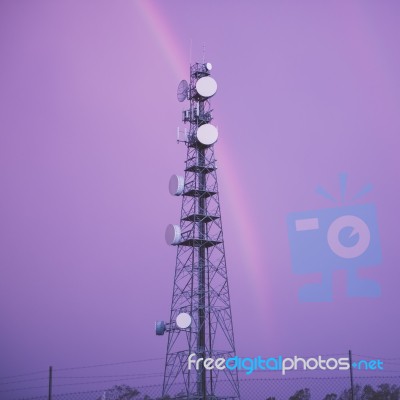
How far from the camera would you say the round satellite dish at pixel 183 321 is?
32.0 metres

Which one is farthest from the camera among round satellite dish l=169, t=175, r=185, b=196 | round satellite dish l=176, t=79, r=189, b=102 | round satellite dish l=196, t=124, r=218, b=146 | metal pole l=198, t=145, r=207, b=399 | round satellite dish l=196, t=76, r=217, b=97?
round satellite dish l=176, t=79, r=189, b=102

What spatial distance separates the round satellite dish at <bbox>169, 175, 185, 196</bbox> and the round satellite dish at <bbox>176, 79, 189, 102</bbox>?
5.57 meters

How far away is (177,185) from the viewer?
34875 mm

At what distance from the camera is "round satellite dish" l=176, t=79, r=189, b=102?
123 feet

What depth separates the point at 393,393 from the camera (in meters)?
36.2

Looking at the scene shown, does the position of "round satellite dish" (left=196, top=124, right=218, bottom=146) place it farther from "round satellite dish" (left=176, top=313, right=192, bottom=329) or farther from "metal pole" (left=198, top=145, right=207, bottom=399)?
"round satellite dish" (left=176, top=313, right=192, bottom=329)

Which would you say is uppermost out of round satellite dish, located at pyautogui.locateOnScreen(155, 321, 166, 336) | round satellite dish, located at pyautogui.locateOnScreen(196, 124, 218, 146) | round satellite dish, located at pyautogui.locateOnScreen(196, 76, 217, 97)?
round satellite dish, located at pyautogui.locateOnScreen(196, 76, 217, 97)

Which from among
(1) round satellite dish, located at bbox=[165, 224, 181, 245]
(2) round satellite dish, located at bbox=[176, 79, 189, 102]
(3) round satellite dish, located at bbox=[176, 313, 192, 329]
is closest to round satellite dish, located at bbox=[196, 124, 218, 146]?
(2) round satellite dish, located at bbox=[176, 79, 189, 102]

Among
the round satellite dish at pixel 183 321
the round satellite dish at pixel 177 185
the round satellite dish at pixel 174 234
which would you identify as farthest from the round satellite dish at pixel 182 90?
the round satellite dish at pixel 183 321

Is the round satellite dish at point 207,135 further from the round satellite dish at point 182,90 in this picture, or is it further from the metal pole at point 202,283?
the round satellite dish at point 182,90

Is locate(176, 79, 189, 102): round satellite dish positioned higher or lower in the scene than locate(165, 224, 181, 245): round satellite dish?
higher

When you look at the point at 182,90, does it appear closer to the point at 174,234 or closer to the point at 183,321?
the point at 174,234

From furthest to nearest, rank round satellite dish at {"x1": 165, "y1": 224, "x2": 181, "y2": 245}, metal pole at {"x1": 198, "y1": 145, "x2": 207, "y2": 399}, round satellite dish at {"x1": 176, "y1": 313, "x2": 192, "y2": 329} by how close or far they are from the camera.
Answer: round satellite dish at {"x1": 165, "y1": 224, "x2": 181, "y2": 245} → metal pole at {"x1": 198, "y1": 145, "x2": 207, "y2": 399} → round satellite dish at {"x1": 176, "y1": 313, "x2": 192, "y2": 329}

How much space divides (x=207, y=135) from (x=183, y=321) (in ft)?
→ 35.4
